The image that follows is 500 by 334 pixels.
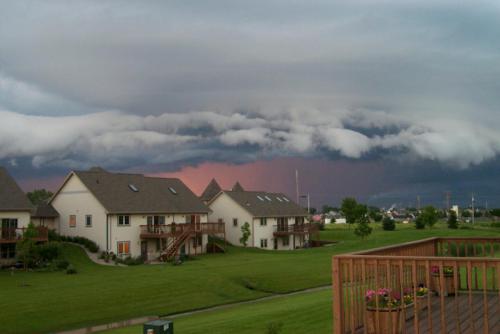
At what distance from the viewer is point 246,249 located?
62375mm

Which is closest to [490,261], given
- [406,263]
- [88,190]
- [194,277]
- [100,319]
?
[406,263]

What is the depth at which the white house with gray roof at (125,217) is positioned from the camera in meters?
49.8

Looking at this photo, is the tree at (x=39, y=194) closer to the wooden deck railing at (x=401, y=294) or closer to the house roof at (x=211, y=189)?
the house roof at (x=211, y=189)

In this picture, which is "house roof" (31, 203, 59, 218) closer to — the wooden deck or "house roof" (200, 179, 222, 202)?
"house roof" (200, 179, 222, 202)

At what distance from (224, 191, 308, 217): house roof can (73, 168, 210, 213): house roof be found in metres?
7.61

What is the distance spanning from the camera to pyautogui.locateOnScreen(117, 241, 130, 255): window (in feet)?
163

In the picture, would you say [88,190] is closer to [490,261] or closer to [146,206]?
[146,206]

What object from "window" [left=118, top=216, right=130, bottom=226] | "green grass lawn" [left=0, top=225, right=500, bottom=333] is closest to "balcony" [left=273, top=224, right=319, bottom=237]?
"window" [left=118, top=216, right=130, bottom=226]

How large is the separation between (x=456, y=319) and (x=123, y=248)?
42652 mm

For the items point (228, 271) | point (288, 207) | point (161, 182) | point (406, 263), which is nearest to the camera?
point (406, 263)

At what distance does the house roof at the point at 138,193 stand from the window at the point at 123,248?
2.88m

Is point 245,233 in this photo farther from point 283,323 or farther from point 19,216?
point 283,323

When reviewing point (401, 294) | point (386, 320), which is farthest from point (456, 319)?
point (386, 320)

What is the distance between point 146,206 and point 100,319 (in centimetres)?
2913
